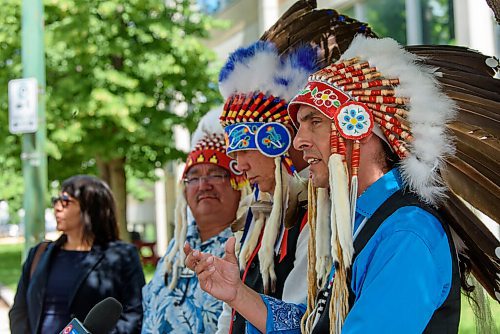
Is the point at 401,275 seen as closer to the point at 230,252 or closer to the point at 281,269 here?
the point at 230,252

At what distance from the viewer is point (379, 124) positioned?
237cm

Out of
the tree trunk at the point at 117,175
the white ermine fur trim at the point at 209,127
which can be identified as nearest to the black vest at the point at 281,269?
the white ermine fur trim at the point at 209,127

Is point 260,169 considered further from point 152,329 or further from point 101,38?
point 101,38

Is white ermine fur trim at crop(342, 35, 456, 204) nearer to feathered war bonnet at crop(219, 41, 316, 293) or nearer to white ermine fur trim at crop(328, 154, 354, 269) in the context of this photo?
white ermine fur trim at crop(328, 154, 354, 269)

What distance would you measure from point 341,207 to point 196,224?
1.93 m

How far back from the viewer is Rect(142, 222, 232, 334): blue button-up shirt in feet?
12.4

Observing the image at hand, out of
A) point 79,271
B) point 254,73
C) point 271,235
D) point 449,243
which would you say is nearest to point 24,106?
point 79,271

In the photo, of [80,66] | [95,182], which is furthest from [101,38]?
[95,182]

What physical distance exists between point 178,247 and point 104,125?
31.2ft

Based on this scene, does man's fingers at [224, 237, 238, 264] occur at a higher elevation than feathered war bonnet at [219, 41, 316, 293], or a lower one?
lower

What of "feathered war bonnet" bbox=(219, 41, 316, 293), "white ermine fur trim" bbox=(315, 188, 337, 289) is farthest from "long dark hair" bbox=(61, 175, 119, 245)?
"white ermine fur trim" bbox=(315, 188, 337, 289)

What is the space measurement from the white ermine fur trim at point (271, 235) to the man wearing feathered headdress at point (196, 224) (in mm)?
848

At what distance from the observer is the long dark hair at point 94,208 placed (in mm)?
4691

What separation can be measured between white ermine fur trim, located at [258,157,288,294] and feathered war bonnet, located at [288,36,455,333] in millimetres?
710
